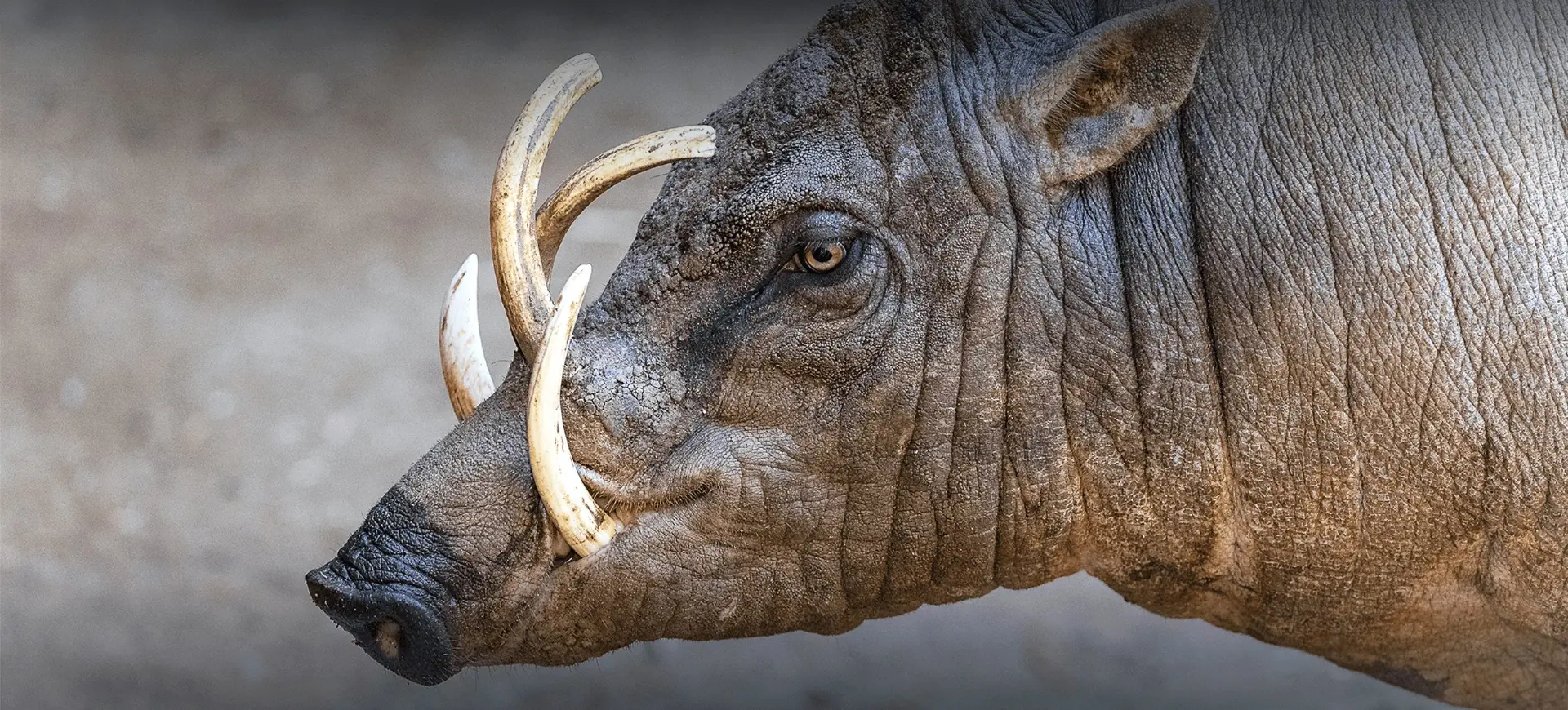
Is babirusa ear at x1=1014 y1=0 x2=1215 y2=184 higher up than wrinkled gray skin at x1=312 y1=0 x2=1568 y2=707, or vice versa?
babirusa ear at x1=1014 y1=0 x2=1215 y2=184

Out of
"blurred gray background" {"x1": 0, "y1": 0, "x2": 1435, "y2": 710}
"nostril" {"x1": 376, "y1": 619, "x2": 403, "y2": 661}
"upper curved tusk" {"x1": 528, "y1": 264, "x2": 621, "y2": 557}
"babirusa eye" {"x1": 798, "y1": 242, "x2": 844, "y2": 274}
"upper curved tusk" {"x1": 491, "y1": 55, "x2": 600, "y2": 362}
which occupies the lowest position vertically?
"nostril" {"x1": 376, "y1": 619, "x2": 403, "y2": 661}

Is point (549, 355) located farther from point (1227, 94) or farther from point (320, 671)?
point (320, 671)

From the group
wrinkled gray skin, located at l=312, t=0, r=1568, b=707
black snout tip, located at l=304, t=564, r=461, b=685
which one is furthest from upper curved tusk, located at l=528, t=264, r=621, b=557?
black snout tip, located at l=304, t=564, r=461, b=685

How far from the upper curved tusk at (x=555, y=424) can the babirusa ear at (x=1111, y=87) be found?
2.55 ft

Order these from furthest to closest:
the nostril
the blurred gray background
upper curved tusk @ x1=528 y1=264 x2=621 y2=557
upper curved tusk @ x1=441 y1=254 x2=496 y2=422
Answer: the blurred gray background < upper curved tusk @ x1=441 y1=254 x2=496 y2=422 < the nostril < upper curved tusk @ x1=528 y1=264 x2=621 y2=557

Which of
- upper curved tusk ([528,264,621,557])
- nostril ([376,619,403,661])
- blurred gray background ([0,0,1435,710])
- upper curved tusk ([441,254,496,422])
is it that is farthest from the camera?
blurred gray background ([0,0,1435,710])

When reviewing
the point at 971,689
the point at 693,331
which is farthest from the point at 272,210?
the point at 693,331

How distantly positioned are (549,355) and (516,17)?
3.03 m

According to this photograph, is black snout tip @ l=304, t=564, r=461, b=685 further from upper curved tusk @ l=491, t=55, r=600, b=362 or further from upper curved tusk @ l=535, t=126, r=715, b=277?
upper curved tusk @ l=535, t=126, r=715, b=277

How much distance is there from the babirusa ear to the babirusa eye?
0.36m

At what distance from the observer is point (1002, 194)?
8.20 ft

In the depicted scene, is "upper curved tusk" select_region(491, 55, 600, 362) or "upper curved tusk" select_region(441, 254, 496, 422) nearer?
"upper curved tusk" select_region(491, 55, 600, 362)

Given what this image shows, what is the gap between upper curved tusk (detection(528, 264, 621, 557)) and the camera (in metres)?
2.29

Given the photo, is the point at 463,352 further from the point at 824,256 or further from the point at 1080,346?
the point at 1080,346
